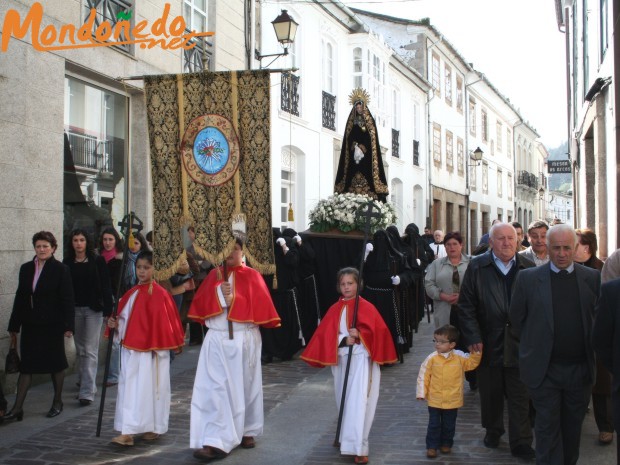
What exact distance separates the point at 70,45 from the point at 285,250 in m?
3.83

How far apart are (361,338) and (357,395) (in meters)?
0.46

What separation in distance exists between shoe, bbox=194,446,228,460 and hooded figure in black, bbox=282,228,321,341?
4761 mm

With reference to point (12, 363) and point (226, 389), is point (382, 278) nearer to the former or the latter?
point (226, 389)

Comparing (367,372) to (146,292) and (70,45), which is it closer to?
(146,292)

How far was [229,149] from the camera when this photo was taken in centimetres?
685

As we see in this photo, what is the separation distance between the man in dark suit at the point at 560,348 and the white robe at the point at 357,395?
1.37 metres

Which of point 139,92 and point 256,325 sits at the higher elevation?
point 139,92

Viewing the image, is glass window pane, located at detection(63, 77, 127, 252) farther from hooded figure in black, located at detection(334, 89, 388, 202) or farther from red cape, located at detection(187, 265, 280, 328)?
red cape, located at detection(187, 265, 280, 328)

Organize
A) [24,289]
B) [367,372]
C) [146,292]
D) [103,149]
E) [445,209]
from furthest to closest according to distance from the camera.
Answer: [445,209] → [103,149] → [24,289] → [146,292] → [367,372]

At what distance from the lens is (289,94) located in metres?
16.5

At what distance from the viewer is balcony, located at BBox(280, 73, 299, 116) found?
1618 centimetres

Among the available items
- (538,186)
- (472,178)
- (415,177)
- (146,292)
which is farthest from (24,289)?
(538,186)

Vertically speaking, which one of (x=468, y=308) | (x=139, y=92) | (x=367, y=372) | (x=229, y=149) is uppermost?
(x=139, y=92)

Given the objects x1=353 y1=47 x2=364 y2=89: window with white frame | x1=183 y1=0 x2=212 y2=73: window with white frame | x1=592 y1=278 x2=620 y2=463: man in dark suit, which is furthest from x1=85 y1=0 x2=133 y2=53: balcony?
x1=353 y1=47 x2=364 y2=89: window with white frame
